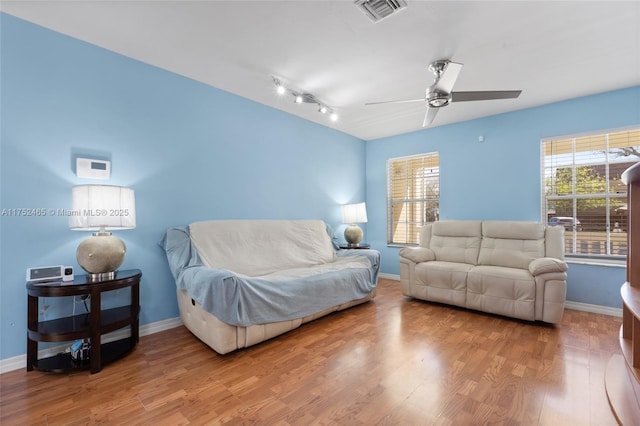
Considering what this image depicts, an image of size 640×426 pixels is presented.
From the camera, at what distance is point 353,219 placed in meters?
4.59

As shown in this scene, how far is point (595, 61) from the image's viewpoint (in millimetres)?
2607

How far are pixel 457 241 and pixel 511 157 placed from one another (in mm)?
1349

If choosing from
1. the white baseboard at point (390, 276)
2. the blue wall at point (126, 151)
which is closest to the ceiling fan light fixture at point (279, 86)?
the blue wall at point (126, 151)

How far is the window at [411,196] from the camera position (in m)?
4.69

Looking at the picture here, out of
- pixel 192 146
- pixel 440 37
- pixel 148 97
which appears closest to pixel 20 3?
pixel 148 97

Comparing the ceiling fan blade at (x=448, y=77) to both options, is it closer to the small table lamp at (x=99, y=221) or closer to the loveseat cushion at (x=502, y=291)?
the loveseat cushion at (x=502, y=291)

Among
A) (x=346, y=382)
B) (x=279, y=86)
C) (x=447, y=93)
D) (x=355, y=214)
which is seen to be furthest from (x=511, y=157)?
(x=346, y=382)

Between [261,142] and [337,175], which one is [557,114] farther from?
[261,142]

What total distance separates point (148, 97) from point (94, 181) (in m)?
0.93

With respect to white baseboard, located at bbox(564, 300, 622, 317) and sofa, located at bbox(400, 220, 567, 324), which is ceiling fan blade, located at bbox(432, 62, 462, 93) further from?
white baseboard, located at bbox(564, 300, 622, 317)

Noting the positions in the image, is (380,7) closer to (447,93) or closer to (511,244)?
(447,93)

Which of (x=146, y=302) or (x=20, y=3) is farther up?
(x=20, y=3)

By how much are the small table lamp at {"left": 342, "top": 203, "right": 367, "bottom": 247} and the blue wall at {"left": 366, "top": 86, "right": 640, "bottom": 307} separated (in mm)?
828

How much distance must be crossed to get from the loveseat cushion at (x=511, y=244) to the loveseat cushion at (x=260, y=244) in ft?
6.57
